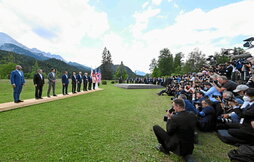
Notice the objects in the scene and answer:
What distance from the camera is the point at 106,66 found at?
204ft

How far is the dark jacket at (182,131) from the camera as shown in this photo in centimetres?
228

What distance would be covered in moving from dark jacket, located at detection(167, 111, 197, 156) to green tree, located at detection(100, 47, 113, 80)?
58765 mm

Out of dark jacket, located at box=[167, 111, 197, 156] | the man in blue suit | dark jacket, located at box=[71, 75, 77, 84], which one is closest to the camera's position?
dark jacket, located at box=[167, 111, 197, 156]

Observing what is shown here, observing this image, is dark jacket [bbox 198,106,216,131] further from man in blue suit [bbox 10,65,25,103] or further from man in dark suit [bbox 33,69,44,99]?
man in dark suit [bbox 33,69,44,99]

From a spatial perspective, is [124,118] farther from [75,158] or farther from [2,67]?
[2,67]

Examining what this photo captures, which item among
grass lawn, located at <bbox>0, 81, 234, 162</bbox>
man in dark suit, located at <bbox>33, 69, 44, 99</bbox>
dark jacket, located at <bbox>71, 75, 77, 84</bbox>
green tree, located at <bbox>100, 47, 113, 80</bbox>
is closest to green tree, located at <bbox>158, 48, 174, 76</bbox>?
green tree, located at <bbox>100, 47, 113, 80</bbox>

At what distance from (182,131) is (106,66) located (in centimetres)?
6118

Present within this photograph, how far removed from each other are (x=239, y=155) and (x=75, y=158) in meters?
3.01

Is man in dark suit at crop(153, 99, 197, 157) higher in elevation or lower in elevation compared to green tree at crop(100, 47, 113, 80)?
lower

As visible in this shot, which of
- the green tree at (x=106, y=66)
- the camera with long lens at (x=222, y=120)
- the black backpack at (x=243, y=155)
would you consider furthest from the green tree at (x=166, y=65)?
the black backpack at (x=243, y=155)

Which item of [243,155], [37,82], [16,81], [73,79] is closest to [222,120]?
[243,155]

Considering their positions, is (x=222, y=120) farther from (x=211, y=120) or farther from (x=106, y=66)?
(x=106, y=66)

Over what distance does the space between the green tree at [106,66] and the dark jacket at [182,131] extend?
193 feet

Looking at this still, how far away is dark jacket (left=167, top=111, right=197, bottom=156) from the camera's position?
89.9 inches
